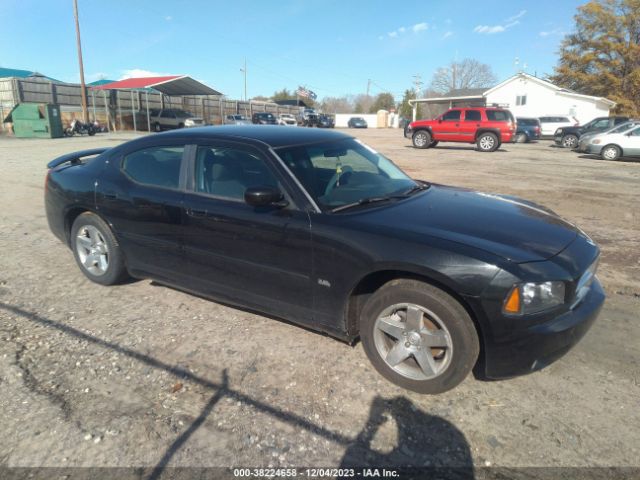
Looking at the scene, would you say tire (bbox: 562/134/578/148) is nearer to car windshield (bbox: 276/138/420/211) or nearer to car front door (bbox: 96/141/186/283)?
car windshield (bbox: 276/138/420/211)

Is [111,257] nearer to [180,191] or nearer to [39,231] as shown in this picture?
[180,191]

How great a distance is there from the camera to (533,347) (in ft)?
7.93

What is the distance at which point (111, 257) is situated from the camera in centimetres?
405

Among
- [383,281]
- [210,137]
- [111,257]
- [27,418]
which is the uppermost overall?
[210,137]

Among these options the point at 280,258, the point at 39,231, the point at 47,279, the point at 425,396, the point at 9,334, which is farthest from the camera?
the point at 39,231

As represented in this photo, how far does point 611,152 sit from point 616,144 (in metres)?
0.34

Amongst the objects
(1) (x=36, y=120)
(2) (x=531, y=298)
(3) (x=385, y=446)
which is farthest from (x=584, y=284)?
(1) (x=36, y=120)

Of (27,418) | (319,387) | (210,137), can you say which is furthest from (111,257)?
(319,387)

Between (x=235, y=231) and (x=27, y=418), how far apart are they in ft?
5.43

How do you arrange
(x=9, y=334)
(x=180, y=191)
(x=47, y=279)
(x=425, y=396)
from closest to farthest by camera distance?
(x=425, y=396) < (x=9, y=334) < (x=180, y=191) < (x=47, y=279)

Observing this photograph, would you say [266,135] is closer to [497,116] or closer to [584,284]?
[584,284]

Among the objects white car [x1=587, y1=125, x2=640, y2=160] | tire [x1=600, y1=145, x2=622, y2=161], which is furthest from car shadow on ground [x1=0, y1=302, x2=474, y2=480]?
tire [x1=600, y1=145, x2=622, y2=161]

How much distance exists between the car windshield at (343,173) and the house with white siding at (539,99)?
130ft

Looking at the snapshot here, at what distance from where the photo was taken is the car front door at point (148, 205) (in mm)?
3570
